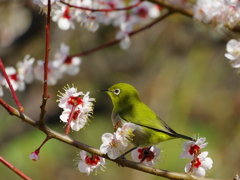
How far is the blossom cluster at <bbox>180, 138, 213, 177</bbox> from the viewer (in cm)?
147

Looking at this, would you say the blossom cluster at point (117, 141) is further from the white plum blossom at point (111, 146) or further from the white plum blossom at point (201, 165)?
the white plum blossom at point (201, 165)

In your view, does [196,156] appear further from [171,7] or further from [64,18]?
[64,18]

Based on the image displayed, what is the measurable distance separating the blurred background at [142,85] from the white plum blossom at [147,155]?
1.96 meters

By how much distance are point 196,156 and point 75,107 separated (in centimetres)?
51

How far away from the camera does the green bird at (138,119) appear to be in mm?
1703

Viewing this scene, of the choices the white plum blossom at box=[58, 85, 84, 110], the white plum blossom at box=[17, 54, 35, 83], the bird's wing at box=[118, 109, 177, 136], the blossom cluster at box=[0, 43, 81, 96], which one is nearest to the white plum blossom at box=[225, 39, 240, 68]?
the bird's wing at box=[118, 109, 177, 136]

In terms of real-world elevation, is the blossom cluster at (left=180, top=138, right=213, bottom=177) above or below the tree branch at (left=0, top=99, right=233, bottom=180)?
above

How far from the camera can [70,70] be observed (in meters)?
2.56

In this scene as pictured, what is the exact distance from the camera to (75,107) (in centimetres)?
143

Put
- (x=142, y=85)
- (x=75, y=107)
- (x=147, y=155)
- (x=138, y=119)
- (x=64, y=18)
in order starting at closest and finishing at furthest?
Answer: 1. (x=75, y=107)
2. (x=147, y=155)
3. (x=138, y=119)
4. (x=64, y=18)
5. (x=142, y=85)

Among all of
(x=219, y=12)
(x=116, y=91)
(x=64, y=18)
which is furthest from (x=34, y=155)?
(x=219, y=12)

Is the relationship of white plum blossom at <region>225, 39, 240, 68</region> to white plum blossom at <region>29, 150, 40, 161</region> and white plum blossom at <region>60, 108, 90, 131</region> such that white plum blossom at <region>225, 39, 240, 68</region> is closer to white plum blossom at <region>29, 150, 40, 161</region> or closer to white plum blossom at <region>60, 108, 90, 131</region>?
white plum blossom at <region>60, 108, 90, 131</region>

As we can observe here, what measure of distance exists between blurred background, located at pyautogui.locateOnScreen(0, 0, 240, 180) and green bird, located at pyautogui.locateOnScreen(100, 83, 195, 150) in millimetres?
1676

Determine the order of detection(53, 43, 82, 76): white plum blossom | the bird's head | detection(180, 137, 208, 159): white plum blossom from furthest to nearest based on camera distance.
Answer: detection(53, 43, 82, 76): white plum blossom < the bird's head < detection(180, 137, 208, 159): white plum blossom
